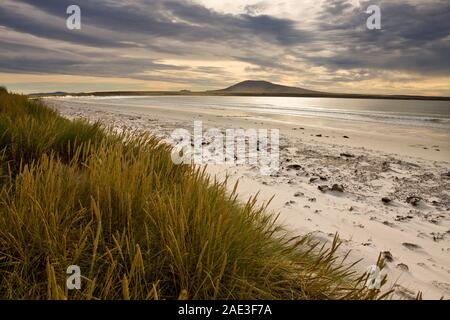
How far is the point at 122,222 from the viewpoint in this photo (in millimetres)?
2068

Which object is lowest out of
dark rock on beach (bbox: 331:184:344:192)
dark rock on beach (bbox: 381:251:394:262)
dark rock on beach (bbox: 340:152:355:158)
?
dark rock on beach (bbox: 381:251:394:262)

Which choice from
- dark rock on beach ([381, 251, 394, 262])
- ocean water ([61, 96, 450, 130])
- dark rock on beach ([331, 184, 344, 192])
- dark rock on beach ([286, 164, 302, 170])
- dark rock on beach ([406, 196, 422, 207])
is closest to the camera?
dark rock on beach ([381, 251, 394, 262])

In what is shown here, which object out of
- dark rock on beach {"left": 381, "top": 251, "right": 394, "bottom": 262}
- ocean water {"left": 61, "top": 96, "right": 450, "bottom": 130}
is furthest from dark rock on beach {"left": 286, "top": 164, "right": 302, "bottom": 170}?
ocean water {"left": 61, "top": 96, "right": 450, "bottom": 130}

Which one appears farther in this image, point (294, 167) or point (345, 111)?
point (345, 111)

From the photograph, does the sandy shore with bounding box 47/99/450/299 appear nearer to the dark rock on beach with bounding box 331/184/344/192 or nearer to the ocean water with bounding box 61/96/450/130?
the dark rock on beach with bounding box 331/184/344/192

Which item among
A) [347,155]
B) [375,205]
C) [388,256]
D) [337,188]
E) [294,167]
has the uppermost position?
[347,155]

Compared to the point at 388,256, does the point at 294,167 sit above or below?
above

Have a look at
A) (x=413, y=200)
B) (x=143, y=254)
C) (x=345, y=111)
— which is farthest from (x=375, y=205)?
(x=345, y=111)

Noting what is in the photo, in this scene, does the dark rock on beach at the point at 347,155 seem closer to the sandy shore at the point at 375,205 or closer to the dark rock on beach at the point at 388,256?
the sandy shore at the point at 375,205

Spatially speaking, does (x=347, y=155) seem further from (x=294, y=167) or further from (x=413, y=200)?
(x=413, y=200)

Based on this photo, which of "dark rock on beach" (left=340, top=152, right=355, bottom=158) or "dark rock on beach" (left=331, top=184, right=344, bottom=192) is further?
"dark rock on beach" (left=340, top=152, right=355, bottom=158)
